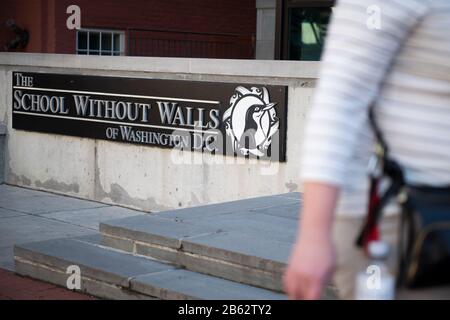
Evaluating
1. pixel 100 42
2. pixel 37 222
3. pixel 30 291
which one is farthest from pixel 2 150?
pixel 30 291

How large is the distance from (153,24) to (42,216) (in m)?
5.84

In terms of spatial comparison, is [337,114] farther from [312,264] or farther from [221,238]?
[221,238]

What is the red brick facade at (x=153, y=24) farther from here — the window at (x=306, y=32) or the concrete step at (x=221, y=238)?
the concrete step at (x=221, y=238)

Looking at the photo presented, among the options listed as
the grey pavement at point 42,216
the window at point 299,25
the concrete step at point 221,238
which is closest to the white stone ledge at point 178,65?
the concrete step at point 221,238

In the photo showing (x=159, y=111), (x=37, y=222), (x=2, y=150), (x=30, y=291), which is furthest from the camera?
(x=2, y=150)

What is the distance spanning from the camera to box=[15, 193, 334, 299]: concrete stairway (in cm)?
511

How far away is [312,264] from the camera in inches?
69.4

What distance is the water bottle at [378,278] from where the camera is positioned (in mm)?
1813

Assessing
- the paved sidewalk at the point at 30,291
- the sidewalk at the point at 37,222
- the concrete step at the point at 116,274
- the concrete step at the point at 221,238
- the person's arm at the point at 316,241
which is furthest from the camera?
the sidewalk at the point at 37,222

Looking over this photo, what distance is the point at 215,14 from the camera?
14.6m

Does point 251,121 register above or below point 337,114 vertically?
below

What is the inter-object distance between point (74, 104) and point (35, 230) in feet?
7.67
